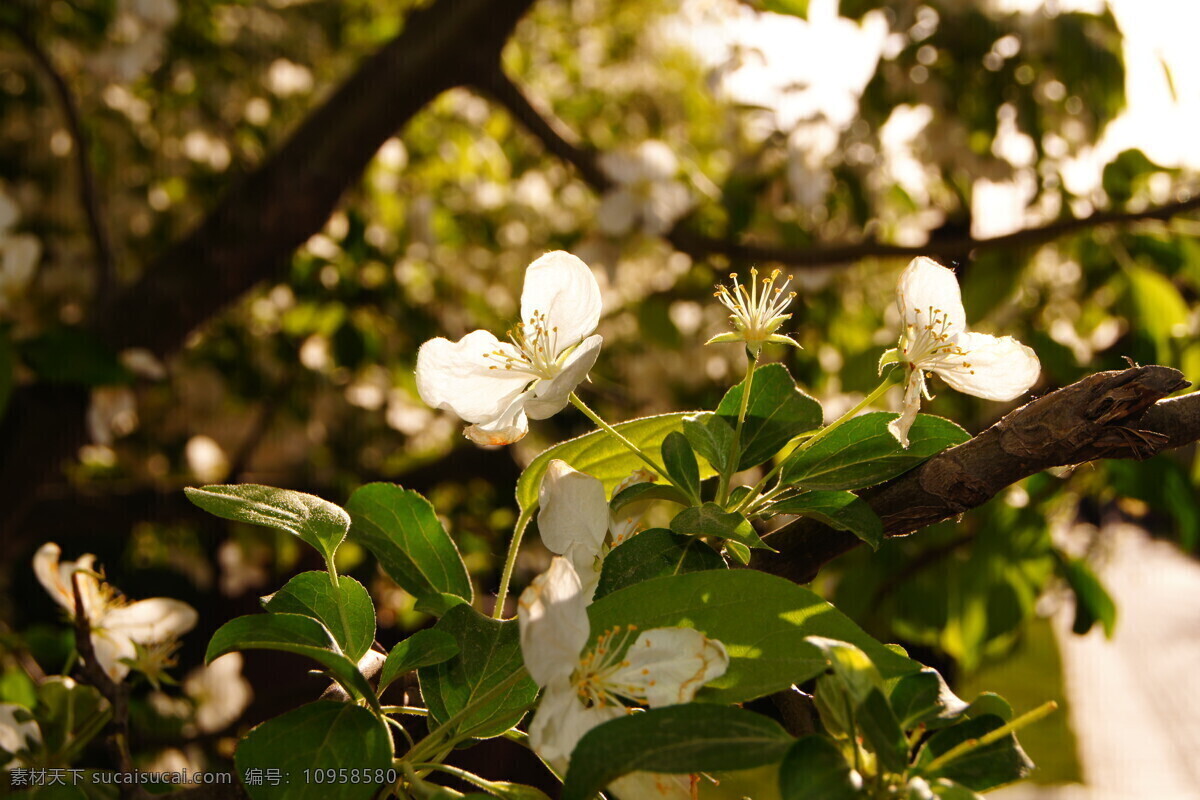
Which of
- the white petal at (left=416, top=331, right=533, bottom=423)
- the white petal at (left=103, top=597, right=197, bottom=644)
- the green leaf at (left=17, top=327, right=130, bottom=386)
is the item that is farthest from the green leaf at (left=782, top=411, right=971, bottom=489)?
the green leaf at (left=17, top=327, right=130, bottom=386)

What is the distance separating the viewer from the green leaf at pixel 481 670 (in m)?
0.29

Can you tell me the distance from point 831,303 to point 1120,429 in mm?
1145

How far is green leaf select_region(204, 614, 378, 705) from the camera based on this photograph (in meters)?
0.26

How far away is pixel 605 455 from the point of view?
0.34m

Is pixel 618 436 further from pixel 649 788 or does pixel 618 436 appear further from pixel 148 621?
pixel 148 621

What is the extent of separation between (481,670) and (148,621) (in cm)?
31

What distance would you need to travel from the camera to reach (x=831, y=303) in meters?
1.38

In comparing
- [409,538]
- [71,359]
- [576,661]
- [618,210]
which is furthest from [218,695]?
[576,661]

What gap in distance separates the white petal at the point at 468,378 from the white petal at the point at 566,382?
0.03 m

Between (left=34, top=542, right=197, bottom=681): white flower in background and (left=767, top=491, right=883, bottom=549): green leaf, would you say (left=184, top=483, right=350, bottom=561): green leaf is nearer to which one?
(left=767, top=491, right=883, bottom=549): green leaf

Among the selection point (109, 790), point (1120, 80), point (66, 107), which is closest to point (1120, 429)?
point (109, 790)

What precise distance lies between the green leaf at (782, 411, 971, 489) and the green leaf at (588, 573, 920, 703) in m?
0.05

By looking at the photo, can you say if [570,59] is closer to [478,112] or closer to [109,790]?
[478,112]

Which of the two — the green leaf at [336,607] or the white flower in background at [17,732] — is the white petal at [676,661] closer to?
the green leaf at [336,607]
